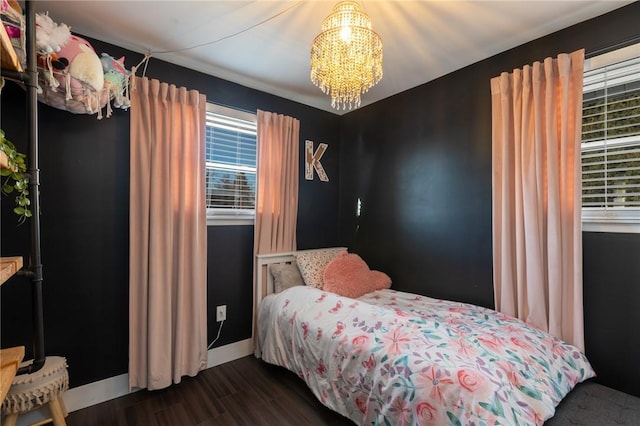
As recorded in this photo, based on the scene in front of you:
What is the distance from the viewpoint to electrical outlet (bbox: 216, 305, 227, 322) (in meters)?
2.47

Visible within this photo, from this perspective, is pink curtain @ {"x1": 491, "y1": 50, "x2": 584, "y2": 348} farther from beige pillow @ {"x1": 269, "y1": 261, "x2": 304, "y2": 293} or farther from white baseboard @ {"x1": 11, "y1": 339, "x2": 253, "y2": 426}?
white baseboard @ {"x1": 11, "y1": 339, "x2": 253, "y2": 426}

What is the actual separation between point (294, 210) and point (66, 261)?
1716mm

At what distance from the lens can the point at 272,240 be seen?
2709 mm

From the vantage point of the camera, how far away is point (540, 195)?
1862mm

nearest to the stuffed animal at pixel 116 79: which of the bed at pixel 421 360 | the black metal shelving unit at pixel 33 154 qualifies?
the black metal shelving unit at pixel 33 154

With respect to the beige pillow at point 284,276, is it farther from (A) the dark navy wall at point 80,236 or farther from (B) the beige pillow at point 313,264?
(A) the dark navy wall at point 80,236

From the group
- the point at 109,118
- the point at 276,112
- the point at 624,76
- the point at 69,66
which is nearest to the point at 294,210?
the point at 276,112

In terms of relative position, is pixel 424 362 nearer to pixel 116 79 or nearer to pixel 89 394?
pixel 89 394

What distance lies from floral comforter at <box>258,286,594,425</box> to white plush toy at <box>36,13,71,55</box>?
2.05m

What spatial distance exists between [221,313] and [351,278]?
3.76ft

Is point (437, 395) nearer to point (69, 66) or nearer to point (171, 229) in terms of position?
point (171, 229)

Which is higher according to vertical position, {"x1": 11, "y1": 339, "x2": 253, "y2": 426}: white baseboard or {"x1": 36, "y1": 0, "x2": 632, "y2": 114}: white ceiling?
{"x1": 36, "y1": 0, "x2": 632, "y2": 114}: white ceiling

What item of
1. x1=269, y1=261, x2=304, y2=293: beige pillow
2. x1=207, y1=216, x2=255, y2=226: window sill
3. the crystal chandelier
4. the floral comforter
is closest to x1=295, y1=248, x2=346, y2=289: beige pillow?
x1=269, y1=261, x2=304, y2=293: beige pillow

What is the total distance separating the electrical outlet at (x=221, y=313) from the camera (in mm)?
2467
